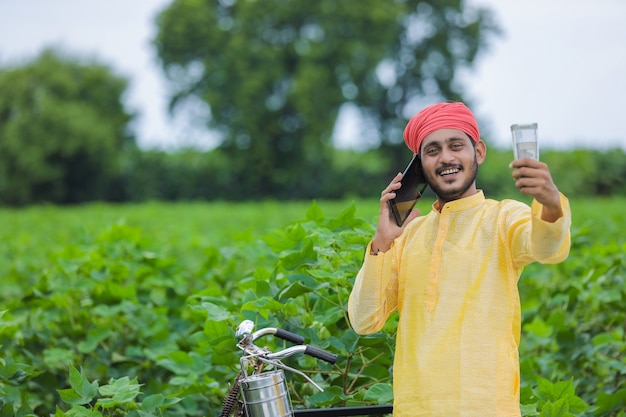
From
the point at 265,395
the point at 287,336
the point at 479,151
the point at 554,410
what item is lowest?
the point at 554,410

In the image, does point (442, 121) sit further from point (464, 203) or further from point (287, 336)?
point (287, 336)

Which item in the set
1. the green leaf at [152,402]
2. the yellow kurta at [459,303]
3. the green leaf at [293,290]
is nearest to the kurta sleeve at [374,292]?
the yellow kurta at [459,303]

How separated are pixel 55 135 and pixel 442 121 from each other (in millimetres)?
38522

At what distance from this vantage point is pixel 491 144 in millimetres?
38531

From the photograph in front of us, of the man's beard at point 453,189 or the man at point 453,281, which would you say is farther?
the man's beard at point 453,189

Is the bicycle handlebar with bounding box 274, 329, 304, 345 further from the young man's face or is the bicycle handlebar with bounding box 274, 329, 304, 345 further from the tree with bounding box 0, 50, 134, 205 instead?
the tree with bounding box 0, 50, 134, 205

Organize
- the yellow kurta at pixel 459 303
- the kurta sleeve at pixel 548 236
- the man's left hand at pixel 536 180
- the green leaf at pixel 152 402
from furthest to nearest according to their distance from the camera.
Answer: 1. the green leaf at pixel 152 402
2. the yellow kurta at pixel 459 303
3. the kurta sleeve at pixel 548 236
4. the man's left hand at pixel 536 180

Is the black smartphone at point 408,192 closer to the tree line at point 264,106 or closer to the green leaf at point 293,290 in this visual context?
the green leaf at point 293,290

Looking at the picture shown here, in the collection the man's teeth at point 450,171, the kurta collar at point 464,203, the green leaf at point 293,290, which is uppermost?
the man's teeth at point 450,171

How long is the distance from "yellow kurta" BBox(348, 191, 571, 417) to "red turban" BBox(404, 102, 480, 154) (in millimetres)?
181

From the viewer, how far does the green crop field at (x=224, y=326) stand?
264 cm

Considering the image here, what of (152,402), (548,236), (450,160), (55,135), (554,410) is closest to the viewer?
(548,236)

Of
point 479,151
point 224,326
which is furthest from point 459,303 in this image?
point 224,326

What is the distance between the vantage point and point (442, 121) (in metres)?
2.01
